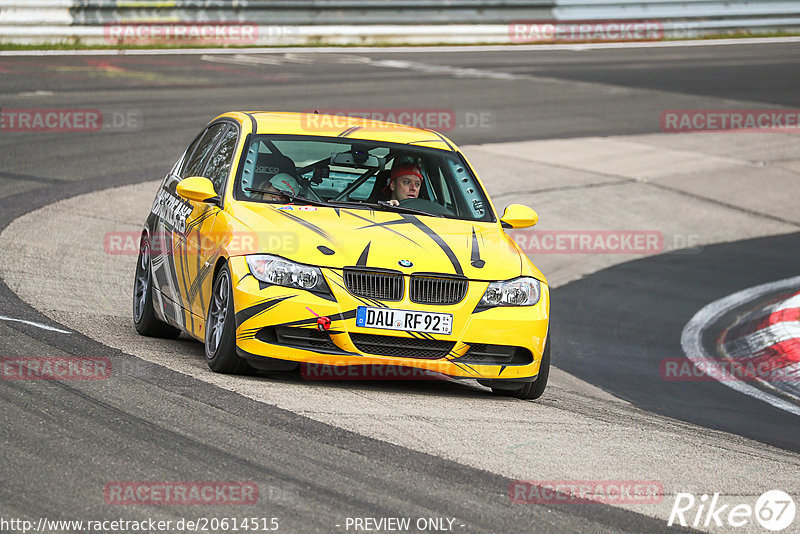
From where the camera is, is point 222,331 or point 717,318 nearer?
point 222,331

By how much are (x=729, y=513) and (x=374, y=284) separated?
2.60 metres

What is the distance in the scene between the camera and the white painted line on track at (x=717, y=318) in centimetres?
1017

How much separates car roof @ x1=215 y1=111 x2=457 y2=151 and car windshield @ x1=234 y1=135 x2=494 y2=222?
7 centimetres

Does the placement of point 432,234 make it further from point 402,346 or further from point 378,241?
point 402,346

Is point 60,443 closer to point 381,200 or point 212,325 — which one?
point 212,325

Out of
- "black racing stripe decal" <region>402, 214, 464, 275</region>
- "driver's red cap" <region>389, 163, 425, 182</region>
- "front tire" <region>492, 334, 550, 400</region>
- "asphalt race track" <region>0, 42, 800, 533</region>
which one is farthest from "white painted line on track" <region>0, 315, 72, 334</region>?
"front tire" <region>492, 334, 550, 400</region>

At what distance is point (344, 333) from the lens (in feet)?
24.3

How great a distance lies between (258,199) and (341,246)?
978 millimetres

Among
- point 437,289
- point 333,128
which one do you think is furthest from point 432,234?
point 333,128

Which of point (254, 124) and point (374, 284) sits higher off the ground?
point (254, 124)

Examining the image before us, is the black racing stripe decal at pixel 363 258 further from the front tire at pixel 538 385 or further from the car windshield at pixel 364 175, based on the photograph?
the front tire at pixel 538 385

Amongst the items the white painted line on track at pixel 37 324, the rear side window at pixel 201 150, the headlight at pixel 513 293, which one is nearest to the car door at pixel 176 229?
the rear side window at pixel 201 150

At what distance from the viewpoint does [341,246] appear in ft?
25.0

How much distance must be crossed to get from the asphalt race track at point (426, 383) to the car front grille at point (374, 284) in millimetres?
589
